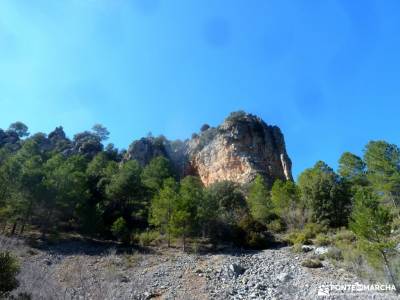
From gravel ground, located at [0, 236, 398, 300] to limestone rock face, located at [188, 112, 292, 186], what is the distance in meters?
25.8

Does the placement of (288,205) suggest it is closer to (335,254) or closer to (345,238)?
(345,238)

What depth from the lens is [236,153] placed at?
177ft

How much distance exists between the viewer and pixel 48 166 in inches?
1469

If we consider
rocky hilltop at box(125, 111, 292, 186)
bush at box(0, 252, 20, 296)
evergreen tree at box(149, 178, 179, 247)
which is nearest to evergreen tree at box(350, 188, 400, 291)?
evergreen tree at box(149, 178, 179, 247)

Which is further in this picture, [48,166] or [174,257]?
[48,166]

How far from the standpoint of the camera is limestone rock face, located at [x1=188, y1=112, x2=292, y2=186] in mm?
52438

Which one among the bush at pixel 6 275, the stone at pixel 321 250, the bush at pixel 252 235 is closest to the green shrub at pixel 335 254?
the stone at pixel 321 250

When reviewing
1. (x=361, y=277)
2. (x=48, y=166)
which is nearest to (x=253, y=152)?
(x=48, y=166)

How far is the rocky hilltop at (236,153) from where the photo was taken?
173 feet

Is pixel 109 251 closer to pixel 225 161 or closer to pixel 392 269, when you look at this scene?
pixel 392 269

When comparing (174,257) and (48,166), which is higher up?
(48,166)

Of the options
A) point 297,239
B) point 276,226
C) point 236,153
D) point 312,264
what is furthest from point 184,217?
point 236,153

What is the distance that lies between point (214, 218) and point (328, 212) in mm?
10184

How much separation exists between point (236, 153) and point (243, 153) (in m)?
1.02
